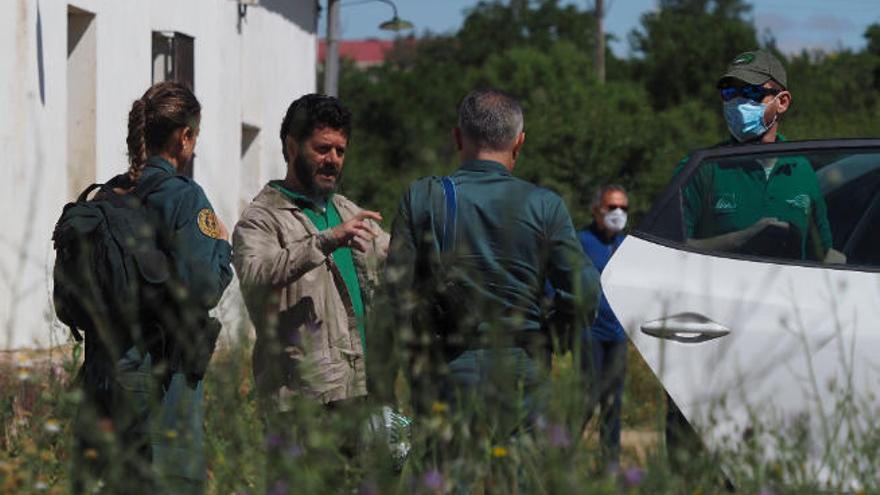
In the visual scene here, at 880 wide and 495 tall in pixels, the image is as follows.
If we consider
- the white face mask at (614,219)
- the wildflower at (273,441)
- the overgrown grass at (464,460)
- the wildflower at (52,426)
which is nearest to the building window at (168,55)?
the white face mask at (614,219)

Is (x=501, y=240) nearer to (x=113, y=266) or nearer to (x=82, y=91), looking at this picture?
(x=113, y=266)

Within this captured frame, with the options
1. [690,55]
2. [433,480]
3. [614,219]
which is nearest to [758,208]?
[433,480]

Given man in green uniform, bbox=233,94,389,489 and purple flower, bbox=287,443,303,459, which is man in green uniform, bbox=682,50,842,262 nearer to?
man in green uniform, bbox=233,94,389,489

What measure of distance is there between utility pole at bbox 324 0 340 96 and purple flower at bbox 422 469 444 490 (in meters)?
17.5

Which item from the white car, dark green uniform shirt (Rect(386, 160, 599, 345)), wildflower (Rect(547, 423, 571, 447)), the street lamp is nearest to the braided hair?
dark green uniform shirt (Rect(386, 160, 599, 345))

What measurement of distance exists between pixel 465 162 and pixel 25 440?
4.47 feet

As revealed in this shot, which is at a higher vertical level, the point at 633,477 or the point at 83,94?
the point at 83,94

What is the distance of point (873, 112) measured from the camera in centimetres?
5669

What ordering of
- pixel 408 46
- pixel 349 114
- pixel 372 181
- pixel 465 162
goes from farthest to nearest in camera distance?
pixel 408 46 → pixel 372 181 → pixel 349 114 → pixel 465 162

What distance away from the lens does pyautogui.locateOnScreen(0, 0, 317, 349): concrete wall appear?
10078 millimetres

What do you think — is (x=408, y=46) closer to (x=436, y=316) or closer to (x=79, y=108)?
(x=79, y=108)

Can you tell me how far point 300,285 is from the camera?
4891mm

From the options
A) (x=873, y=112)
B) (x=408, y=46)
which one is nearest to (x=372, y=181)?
(x=873, y=112)

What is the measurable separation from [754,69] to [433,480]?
3.30 metres
